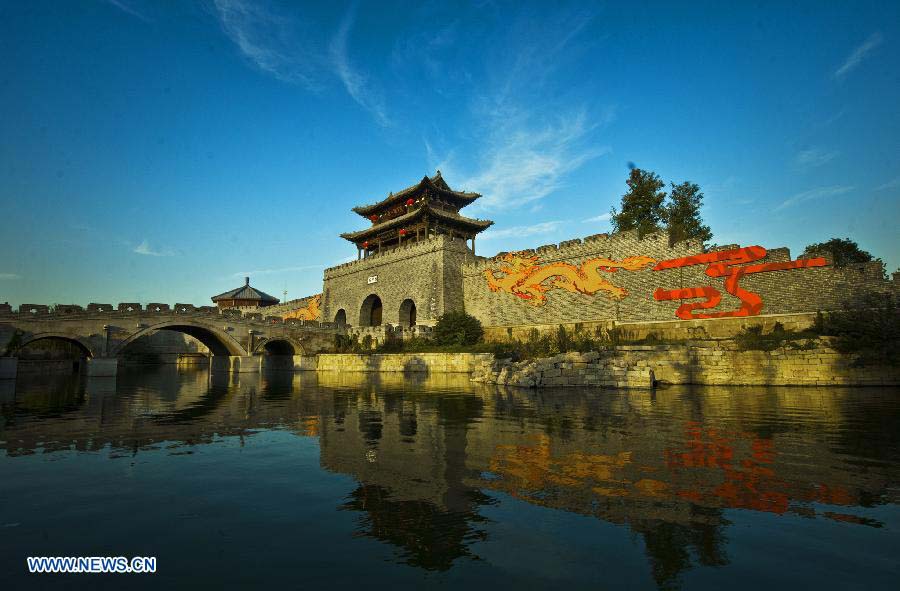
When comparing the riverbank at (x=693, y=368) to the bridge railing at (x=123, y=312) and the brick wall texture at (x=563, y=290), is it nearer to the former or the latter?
the brick wall texture at (x=563, y=290)

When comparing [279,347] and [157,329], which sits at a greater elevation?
[157,329]

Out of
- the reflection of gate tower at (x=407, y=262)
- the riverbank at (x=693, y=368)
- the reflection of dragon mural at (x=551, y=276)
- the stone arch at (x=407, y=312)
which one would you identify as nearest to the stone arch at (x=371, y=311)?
the reflection of gate tower at (x=407, y=262)

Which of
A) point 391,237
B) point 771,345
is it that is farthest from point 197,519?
point 391,237

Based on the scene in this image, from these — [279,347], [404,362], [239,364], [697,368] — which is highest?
[279,347]

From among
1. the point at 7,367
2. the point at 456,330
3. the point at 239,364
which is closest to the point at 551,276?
the point at 456,330

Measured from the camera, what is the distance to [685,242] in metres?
20.9

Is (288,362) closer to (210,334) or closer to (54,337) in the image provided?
(210,334)

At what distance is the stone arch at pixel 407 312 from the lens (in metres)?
33.7

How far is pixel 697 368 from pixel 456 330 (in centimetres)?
1331

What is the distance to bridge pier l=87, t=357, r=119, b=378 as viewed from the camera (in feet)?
72.9

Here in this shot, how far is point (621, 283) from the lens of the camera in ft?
75.3

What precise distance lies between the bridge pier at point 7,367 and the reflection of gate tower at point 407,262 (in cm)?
2024

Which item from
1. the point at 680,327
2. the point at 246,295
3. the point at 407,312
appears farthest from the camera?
the point at 246,295

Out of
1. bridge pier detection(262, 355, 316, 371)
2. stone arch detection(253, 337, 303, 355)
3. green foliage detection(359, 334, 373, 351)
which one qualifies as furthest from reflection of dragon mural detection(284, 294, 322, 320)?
green foliage detection(359, 334, 373, 351)
